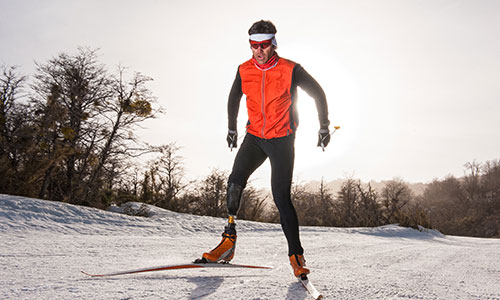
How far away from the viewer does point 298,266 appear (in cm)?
213

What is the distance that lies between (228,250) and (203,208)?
8.58 meters

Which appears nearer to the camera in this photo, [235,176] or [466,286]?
[466,286]

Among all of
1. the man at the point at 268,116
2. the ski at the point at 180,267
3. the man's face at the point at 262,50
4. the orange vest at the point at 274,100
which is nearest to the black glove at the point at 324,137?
the man at the point at 268,116

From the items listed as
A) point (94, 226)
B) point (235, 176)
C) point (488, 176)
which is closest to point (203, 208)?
point (94, 226)

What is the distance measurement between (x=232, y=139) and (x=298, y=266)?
139 centimetres

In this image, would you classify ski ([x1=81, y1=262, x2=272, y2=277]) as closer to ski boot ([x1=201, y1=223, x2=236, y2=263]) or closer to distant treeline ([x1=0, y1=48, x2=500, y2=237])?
ski boot ([x1=201, y1=223, x2=236, y2=263])

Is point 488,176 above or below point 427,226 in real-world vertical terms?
above

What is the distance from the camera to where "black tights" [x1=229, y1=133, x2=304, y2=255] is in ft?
7.85

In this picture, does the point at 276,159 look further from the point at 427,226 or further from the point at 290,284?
the point at 427,226

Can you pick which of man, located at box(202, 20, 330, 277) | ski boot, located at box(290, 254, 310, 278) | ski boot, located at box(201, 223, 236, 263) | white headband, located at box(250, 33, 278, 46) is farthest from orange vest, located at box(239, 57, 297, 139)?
ski boot, located at box(290, 254, 310, 278)

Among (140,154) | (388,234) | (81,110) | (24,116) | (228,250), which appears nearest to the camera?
(228,250)

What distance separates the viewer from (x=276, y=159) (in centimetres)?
258

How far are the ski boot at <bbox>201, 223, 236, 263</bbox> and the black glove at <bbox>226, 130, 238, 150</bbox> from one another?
0.77 metres

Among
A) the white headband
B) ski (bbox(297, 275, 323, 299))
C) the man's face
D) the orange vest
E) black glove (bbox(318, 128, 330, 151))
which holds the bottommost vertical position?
ski (bbox(297, 275, 323, 299))
